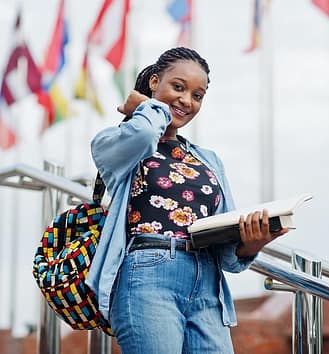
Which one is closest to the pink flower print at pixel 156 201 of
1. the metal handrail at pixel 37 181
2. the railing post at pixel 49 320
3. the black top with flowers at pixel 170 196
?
the black top with flowers at pixel 170 196

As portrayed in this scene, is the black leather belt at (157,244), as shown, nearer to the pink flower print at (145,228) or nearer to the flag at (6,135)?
the pink flower print at (145,228)

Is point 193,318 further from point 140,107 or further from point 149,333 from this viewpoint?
point 140,107

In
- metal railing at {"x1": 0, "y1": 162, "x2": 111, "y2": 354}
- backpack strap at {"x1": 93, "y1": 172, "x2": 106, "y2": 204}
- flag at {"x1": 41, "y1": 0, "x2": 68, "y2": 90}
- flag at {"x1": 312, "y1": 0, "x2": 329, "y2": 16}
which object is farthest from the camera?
flag at {"x1": 41, "y1": 0, "x2": 68, "y2": 90}

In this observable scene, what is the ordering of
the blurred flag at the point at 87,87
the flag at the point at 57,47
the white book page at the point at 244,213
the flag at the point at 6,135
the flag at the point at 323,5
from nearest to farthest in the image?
the white book page at the point at 244,213 → the flag at the point at 323,5 → the flag at the point at 57,47 → the blurred flag at the point at 87,87 → the flag at the point at 6,135

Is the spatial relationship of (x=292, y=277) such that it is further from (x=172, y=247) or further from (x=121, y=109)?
(x=121, y=109)

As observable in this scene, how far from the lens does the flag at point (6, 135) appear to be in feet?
51.3

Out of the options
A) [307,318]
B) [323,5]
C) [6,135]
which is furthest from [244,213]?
[6,135]

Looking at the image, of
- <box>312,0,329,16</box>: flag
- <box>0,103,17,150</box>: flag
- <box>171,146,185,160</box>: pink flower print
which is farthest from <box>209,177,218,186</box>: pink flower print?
<box>0,103,17,150</box>: flag

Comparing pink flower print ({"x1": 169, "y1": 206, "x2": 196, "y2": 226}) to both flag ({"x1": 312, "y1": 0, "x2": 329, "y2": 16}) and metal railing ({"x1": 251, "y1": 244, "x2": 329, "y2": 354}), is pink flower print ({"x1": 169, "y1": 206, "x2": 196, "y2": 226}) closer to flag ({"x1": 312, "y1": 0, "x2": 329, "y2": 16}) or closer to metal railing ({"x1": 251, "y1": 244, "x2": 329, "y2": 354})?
metal railing ({"x1": 251, "y1": 244, "x2": 329, "y2": 354})

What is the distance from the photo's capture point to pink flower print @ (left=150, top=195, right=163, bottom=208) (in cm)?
262

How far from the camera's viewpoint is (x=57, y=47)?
13.6 m

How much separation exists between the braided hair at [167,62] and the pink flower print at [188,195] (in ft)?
1.17

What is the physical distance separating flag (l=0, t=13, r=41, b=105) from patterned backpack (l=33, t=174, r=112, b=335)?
10.8 meters

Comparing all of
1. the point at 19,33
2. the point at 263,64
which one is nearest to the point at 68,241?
the point at 263,64
